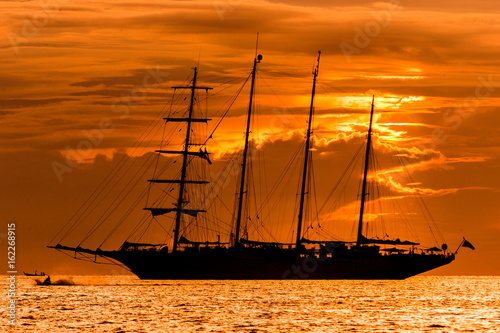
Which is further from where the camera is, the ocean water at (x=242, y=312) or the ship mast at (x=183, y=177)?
the ship mast at (x=183, y=177)

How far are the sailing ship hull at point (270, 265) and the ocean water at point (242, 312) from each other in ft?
12.7

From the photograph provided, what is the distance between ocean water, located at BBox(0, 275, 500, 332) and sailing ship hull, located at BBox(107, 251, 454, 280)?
388 cm

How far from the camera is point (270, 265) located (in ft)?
472

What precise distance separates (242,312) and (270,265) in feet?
165

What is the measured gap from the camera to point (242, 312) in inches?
3688

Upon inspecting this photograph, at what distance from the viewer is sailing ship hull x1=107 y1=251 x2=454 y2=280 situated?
135m

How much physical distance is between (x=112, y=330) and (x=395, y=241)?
83.2m

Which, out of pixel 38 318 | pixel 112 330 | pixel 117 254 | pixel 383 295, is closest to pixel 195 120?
pixel 117 254

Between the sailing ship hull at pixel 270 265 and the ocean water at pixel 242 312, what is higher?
the sailing ship hull at pixel 270 265

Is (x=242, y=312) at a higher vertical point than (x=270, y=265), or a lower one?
lower

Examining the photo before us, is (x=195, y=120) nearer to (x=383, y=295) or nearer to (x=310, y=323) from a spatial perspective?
(x=383, y=295)

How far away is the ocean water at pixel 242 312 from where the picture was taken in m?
79.8

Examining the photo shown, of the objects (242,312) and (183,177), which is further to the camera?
(183,177)

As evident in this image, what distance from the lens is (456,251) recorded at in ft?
536
